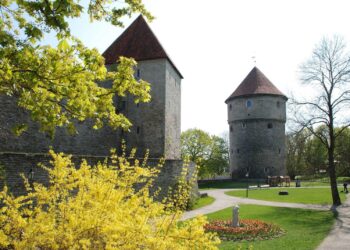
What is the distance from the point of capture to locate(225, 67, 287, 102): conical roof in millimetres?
42653

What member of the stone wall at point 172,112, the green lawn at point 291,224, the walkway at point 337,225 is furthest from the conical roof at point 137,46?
the green lawn at point 291,224

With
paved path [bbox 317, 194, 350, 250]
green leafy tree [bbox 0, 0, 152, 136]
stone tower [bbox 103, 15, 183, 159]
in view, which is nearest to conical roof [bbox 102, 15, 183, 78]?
stone tower [bbox 103, 15, 183, 159]

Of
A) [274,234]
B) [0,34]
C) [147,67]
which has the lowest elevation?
[274,234]

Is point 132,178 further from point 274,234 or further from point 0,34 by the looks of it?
point 274,234

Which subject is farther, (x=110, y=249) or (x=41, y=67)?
(x=41, y=67)

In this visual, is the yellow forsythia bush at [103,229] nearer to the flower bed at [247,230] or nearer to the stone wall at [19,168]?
the stone wall at [19,168]

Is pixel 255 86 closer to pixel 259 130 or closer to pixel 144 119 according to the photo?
pixel 259 130

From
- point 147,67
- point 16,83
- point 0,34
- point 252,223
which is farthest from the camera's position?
point 147,67

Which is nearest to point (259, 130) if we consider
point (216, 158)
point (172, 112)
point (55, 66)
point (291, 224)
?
point (216, 158)

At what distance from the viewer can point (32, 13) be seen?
5.02m

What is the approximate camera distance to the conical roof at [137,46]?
80.3 ft

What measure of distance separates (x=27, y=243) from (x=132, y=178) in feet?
4.13

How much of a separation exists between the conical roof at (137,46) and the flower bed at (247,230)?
48.4 ft

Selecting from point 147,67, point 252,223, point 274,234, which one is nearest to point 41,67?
point 274,234
